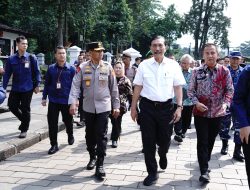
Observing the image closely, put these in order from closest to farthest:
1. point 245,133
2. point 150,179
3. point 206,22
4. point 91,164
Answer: point 245,133 → point 150,179 → point 91,164 → point 206,22

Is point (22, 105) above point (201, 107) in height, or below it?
below

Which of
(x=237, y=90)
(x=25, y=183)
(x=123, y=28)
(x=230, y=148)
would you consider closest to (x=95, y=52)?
(x=25, y=183)

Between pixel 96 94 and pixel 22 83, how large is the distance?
2361 mm

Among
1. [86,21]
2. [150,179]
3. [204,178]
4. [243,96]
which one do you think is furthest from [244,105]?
[86,21]

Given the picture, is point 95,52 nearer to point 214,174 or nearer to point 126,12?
point 214,174

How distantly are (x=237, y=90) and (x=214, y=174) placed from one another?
2499mm

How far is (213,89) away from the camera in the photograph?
5293mm

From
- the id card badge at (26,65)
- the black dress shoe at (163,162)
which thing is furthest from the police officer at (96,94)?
the id card badge at (26,65)

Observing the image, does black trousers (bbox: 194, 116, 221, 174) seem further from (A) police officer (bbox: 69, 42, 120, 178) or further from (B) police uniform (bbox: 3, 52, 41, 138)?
(B) police uniform (bbox: 3, 52, 41, 138)

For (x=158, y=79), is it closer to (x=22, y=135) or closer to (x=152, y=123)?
(x=152, y=123)

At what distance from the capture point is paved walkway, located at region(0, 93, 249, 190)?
16.4ft

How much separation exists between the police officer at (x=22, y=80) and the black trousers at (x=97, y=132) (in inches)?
80.0

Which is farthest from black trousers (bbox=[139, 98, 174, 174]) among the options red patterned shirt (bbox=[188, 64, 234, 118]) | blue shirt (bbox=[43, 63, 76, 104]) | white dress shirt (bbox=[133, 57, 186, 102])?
blue shirt (bbox=[43, 63, 76, 104])

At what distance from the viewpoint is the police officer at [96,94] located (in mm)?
5445
